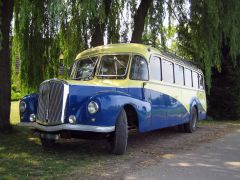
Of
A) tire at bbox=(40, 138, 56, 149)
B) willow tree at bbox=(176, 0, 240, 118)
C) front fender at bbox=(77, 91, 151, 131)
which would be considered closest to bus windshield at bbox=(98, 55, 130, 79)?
front fender at bbox=(77, 91, 151, 131)

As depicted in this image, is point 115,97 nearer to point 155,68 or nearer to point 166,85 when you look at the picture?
point 155,68

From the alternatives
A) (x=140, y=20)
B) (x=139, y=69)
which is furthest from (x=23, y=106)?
(x=140, y=20)

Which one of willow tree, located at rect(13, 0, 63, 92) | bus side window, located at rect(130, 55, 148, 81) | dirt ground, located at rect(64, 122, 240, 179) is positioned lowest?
dirt ground, located at rect(64, 122, 240, 179)

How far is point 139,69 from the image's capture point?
36.3ft

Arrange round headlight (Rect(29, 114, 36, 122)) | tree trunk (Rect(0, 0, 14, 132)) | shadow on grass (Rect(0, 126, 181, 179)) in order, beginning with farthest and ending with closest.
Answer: tree trunk (Rect(0, 0, 14, 132)), round headlight (Rect(29, 114, 36, 122)), shadow on grass (Rect(0, 126, 181, 179))

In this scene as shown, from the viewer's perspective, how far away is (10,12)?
12.5 meters

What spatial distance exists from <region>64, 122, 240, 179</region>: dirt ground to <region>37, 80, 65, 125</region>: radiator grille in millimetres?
1268

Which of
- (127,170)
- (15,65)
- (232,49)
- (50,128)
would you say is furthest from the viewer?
(232,49)

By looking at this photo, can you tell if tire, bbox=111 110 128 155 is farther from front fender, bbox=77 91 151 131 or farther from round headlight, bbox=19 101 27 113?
round headlight, bbox=19 101 27 113

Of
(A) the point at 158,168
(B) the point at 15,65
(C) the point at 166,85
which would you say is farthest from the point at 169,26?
(A) the point at 158,168

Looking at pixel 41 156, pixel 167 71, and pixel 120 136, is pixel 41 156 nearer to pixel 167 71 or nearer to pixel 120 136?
pixel 120 136

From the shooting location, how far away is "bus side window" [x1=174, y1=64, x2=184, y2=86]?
1424cm

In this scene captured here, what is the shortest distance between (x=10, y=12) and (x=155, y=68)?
178 inches

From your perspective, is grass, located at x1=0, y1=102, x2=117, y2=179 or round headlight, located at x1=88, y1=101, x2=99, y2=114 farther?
round headlight, located at x1=88, y1=101, x2=99, y2=114
